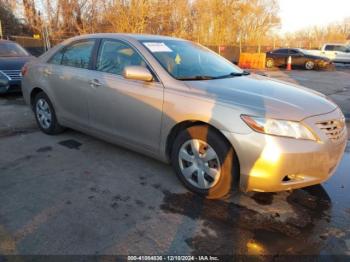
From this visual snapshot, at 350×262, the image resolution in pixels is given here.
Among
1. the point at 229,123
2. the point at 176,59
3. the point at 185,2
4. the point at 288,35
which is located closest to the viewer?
the point at 229,123

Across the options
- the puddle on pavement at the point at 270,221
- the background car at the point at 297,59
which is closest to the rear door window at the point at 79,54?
the puddle on pavement at the point at 270,221

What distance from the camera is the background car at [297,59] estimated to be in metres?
21.7

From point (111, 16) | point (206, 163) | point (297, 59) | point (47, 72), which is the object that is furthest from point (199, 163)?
point (297, 59)

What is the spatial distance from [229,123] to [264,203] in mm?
947

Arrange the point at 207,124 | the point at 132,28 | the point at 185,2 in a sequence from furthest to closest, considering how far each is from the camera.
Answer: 1. the point at 185,2
2. the point at 132,28
3. the point at 207,124

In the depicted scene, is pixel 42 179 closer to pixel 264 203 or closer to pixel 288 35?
pixel 264 203

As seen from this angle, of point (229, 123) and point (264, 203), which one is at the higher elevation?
point (229, 123)

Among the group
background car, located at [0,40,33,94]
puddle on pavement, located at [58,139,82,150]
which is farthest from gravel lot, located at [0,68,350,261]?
background car, located at [0,40,33,94]

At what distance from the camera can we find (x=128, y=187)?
3.65 m

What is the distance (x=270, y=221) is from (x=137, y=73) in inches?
79.1

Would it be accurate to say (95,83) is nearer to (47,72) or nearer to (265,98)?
(47,72)

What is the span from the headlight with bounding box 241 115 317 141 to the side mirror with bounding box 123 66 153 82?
127 centimetres

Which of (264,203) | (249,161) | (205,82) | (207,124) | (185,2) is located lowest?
(264,203)

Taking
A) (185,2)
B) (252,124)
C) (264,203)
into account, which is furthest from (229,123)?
(185,2)
